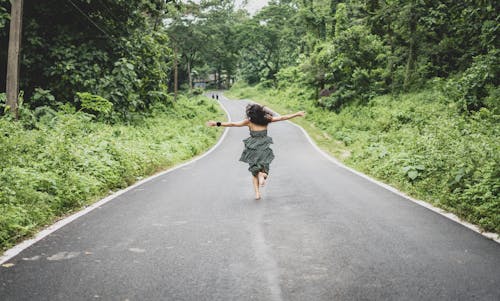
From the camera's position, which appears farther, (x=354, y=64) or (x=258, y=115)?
(x=354, y=64)

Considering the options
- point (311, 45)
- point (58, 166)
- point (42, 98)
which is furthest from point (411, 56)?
point (58, 166)

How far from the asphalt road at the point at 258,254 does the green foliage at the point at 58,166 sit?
59cm

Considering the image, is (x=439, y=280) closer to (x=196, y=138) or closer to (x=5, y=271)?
(x=5, y=271)

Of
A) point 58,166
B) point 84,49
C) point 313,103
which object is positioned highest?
point 84,49

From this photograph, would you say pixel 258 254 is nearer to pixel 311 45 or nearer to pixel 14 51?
pixel 14 51

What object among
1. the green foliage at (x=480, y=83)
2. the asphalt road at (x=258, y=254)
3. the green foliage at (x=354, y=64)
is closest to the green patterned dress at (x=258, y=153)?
the asphalt road at (x=258, y=254)

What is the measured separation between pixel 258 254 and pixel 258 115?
12.6 feet

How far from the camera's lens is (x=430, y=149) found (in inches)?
409

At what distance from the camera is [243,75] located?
7844cm

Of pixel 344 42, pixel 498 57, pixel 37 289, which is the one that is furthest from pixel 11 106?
pixel 344 42

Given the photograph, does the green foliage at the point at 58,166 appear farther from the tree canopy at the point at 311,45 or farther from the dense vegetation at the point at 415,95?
the dense vegetation at the point at 415,95

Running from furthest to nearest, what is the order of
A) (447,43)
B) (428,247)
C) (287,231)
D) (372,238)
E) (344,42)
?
(344,42) → (447,43) → (287,231) → (372,238) → (428,247)

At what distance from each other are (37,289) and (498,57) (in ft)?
57.5

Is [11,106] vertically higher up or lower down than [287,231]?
higher up
